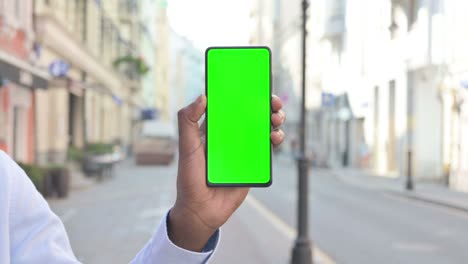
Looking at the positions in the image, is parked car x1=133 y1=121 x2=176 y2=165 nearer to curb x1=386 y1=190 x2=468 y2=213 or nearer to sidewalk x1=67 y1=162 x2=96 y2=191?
sidewalk x1=67 y1=162 x2=96 y2=191

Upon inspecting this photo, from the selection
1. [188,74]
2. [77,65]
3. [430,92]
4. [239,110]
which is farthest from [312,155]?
[188,74]

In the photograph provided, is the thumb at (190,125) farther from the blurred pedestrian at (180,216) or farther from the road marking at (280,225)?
the road marking at (280,225)

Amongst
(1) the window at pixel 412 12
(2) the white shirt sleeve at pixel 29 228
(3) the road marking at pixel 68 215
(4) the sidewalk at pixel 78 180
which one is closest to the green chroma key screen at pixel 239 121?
(2) the white shirt sleeve at pixel 29 228

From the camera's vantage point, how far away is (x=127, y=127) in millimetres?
59188

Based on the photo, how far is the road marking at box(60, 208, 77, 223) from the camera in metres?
13.5

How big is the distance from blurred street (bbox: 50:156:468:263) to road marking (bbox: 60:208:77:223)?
27 mm

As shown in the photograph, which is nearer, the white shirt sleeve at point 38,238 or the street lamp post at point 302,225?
the white shirt sleeve at point 38,238

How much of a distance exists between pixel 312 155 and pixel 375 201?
1895 centimetres

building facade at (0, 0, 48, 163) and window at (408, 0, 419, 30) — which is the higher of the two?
window at (408, 0, 419, 30)

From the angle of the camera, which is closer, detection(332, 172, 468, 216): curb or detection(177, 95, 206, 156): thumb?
detection(177, 95, 206, 156): thumb

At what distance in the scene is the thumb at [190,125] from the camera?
4.50 ft

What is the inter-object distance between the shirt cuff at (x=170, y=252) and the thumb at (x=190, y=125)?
16cm

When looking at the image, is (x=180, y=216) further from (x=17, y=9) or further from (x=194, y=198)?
(x=17, y=9)

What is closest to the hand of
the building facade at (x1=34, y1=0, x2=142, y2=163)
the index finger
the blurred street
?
the index finger
